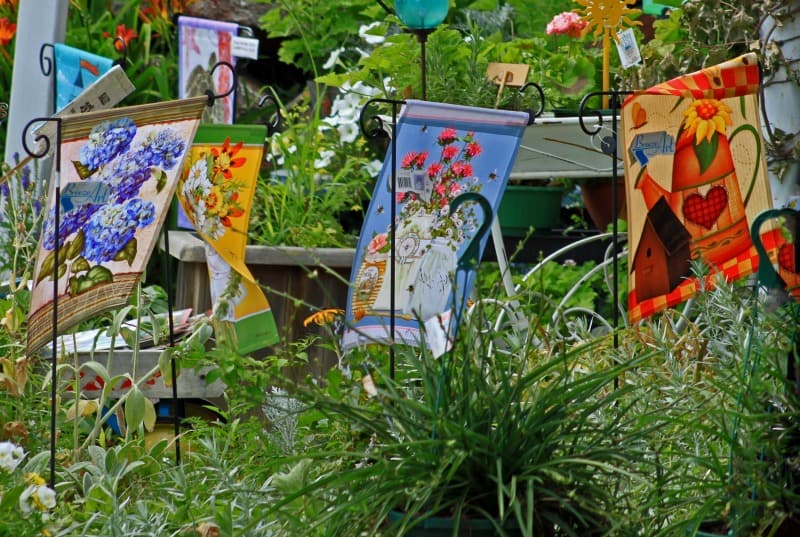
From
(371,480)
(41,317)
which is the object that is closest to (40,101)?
(41,317)

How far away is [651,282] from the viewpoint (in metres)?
2.39

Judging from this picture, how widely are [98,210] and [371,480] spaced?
33.5 inches

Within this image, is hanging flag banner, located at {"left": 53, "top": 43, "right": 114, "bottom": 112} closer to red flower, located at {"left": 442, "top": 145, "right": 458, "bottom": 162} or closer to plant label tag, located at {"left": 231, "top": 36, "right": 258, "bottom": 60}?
plant label tag, located at {"left": 231, "top": 36, "right": 258, "bottom": 60}

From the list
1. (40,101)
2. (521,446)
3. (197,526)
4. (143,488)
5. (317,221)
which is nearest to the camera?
(521,446)

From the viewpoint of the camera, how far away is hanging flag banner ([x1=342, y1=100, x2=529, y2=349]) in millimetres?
2326

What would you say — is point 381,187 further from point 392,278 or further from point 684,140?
point 684,140

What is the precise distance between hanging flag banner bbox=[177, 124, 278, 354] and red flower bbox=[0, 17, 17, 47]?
3.52 meters

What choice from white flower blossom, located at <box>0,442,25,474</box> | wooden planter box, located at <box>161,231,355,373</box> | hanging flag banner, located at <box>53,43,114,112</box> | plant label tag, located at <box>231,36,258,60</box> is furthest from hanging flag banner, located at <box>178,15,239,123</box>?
white flower blossom, located at <box>0,442,25,474</box>

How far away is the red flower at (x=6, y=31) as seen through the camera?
555 centimetres

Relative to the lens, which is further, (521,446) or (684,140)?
(684,140)

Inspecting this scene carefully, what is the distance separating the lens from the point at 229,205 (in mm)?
2416

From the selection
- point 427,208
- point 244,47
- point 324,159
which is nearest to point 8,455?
point 427,208

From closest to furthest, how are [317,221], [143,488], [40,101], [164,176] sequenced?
[164,176], [143,488], [317,221], [40,101]

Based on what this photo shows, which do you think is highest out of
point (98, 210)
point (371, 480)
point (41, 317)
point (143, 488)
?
point (98, 210)
